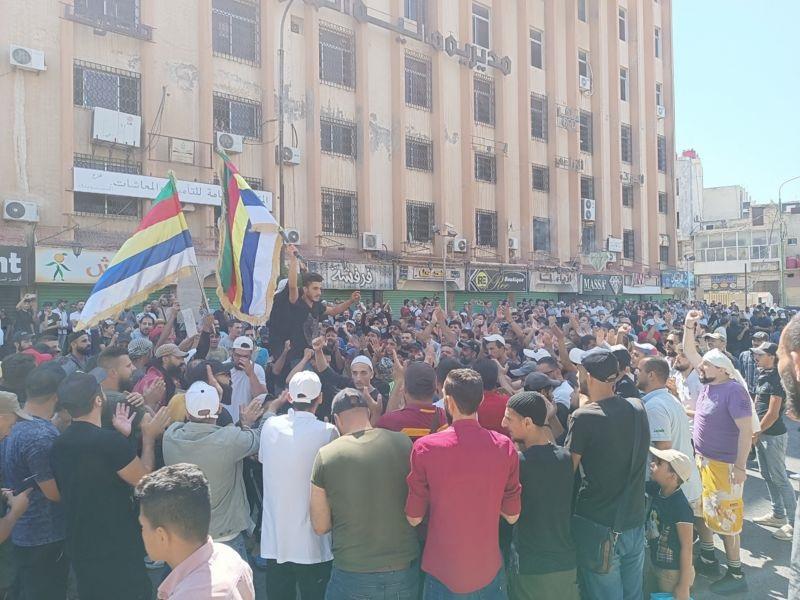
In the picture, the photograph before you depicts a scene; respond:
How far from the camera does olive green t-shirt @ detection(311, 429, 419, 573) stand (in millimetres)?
3289

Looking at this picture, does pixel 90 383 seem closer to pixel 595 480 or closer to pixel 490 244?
pixel 595 480

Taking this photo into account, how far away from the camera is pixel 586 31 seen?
3294 centimetres

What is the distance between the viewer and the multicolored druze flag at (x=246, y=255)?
277 inches

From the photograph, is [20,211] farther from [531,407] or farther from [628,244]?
[628,244]

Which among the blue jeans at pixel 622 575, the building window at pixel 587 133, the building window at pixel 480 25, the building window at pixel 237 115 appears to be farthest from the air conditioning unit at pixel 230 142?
the building window at pixel 587 133

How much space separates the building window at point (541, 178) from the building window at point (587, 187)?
3107 millimetres

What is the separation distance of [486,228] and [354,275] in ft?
26.1

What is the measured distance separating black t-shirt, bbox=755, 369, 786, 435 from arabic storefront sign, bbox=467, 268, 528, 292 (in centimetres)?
1893

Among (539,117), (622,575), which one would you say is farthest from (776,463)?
(539,117)

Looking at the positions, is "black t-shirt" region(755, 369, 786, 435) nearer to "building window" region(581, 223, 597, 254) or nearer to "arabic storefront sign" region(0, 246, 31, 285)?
"arabic storefront sign" region(0, 246, 31, 285)

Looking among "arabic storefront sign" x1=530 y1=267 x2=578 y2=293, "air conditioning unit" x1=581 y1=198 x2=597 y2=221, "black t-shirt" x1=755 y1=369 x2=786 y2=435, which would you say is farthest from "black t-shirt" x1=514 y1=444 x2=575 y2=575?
"air conditioning unit" x1=581 y1=198 x2=597 y2=221

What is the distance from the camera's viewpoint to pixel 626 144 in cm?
3494

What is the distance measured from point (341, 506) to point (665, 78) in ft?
134

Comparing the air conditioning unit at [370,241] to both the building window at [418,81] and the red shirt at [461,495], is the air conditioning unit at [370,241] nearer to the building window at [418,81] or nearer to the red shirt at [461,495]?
the building window at [418,81]
